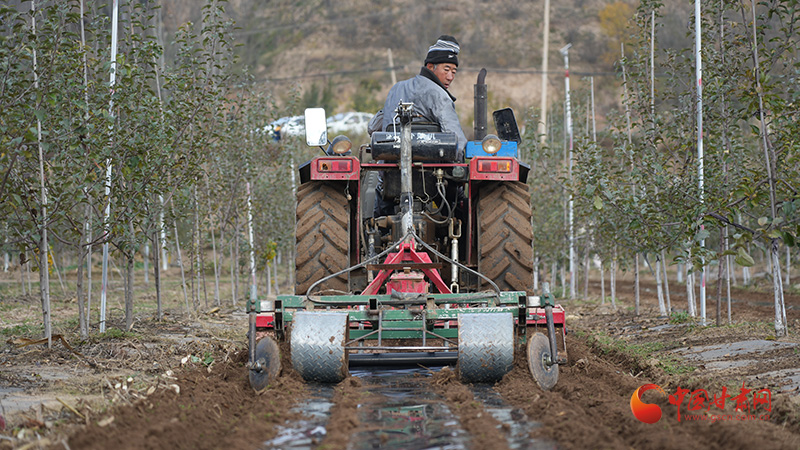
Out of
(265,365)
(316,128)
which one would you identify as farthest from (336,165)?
(265,365)

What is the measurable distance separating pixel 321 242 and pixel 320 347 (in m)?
2.03

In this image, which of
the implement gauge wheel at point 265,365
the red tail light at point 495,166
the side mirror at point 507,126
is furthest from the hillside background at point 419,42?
the implement gauge wheel at point 265,365

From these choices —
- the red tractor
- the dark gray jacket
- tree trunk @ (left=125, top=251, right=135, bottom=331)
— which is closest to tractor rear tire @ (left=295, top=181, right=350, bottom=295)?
the red tractor

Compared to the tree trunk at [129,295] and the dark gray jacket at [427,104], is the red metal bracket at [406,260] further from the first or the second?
the tree trunk at [129,295]

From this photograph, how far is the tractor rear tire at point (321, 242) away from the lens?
7.70m

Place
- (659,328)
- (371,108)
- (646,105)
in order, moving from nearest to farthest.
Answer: (659,328) → (646,105) → (371,108)

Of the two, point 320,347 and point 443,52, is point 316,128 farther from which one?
point 320,347

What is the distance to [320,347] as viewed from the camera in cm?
584

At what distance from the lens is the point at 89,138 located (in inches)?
319

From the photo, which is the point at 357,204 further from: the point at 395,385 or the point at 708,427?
the point at 708,427

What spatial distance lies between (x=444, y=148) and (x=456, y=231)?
3.45ft

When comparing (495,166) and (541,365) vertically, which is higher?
(495,166)

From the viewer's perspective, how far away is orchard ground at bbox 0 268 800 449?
172 inches

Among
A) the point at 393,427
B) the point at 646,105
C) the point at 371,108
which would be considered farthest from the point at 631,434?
the point at 371,108
